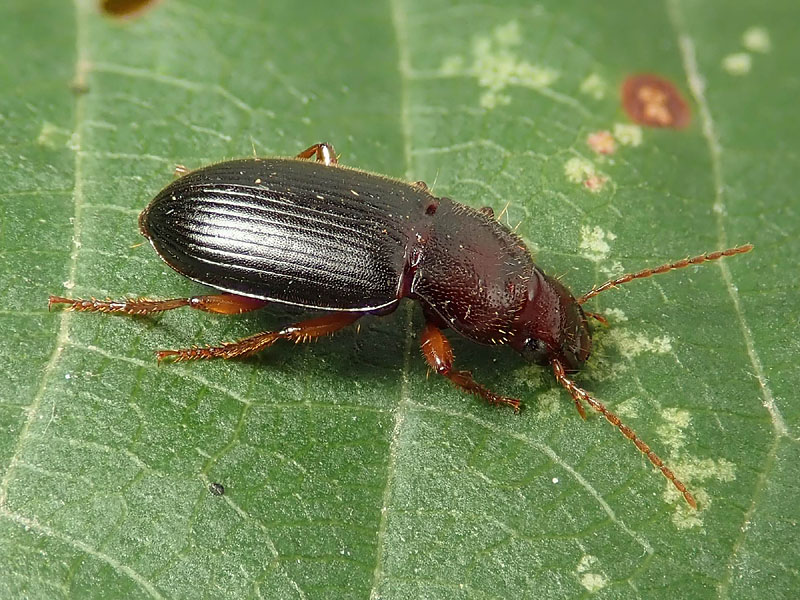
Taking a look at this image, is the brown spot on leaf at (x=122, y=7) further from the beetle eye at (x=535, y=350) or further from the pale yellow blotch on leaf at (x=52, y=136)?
the beetle eye at (x=535, y=350)

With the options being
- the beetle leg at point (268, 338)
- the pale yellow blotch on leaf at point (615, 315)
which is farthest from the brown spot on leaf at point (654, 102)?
the beetle leg at point (268, 338)

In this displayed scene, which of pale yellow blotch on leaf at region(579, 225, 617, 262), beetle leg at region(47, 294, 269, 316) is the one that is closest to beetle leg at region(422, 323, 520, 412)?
beetle leg at region(47, 294, 269, 316)

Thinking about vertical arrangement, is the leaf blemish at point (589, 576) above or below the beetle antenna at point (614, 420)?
below

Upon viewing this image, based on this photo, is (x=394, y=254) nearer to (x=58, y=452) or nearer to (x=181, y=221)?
(x=181, y=221)

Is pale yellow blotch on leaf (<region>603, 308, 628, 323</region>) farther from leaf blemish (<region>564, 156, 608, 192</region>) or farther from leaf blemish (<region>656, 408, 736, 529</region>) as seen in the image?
leaf blemish (<region>564, 156, 608, 192</region>)

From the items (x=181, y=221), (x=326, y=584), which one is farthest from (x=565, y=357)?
(x=181, y=221)

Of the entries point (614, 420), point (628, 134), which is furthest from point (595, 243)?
point (614, 420)

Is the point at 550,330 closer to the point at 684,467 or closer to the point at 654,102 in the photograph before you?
the point at 684,467
